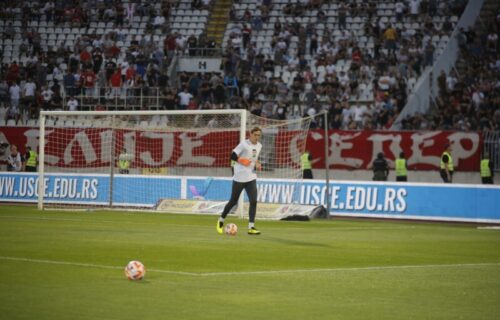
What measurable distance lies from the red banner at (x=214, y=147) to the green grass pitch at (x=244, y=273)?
14125mm

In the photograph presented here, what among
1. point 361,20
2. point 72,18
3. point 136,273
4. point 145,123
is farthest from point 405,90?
point 136,273

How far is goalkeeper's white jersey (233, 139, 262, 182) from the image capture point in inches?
935

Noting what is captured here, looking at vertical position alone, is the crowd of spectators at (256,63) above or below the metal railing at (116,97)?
above

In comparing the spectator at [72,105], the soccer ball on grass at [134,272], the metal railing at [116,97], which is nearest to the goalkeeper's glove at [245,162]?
the soccer ball on grass at [134,272]

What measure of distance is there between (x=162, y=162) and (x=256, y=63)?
7.30m

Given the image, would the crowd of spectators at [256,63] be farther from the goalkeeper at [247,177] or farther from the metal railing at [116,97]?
the goalkeeper at [247,177]

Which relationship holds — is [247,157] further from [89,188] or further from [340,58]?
[340,58]

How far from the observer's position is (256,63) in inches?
1836

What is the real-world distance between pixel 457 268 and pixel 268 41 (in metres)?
32.5

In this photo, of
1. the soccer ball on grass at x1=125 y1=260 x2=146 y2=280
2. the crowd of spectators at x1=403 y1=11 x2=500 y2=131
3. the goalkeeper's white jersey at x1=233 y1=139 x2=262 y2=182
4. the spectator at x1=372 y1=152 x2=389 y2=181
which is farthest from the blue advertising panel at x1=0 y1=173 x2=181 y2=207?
the soccer ball on grass at x1=125 y1=260 x2=146 y2=280

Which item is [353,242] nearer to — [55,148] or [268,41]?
[55,148]

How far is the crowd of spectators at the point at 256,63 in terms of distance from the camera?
4384 cm

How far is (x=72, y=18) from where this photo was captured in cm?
5303

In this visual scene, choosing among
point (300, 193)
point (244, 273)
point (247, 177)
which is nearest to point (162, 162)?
point (300, 193)
